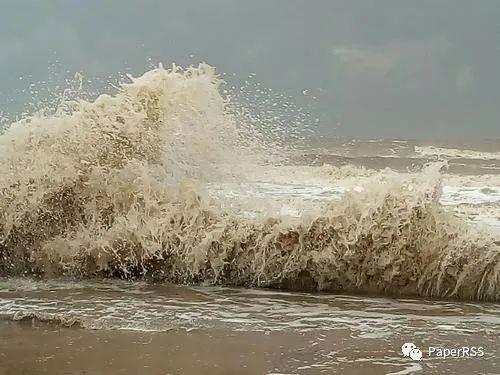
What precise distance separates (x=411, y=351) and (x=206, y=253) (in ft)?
10.7

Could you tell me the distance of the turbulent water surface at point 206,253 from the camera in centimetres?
484

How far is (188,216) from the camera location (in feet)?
26.5

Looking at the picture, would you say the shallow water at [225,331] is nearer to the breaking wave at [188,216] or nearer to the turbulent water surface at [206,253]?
the turbulent water surface at [206,253]

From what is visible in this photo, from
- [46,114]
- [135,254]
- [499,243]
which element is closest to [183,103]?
[46,114]

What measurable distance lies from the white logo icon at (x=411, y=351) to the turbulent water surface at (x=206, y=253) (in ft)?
0.24

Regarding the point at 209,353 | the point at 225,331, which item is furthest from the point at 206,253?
the point at 209,353

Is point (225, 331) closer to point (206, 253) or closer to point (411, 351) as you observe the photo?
point (411, 351)

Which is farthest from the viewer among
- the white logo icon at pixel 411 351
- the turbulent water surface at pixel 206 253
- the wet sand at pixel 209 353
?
the turbulent water surface at pixel 206 253

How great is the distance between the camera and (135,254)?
25.4 ft

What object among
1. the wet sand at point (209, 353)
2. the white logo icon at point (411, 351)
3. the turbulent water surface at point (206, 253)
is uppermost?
the turbulent water surface at point (206, 253)

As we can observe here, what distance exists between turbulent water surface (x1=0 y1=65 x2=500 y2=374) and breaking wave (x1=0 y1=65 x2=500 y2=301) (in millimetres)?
17

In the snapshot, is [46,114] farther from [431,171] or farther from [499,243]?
[499,243]

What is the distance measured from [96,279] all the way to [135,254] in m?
0.53

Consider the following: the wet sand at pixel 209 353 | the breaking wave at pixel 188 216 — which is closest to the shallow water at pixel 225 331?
the wet sand at pixel 209 353
